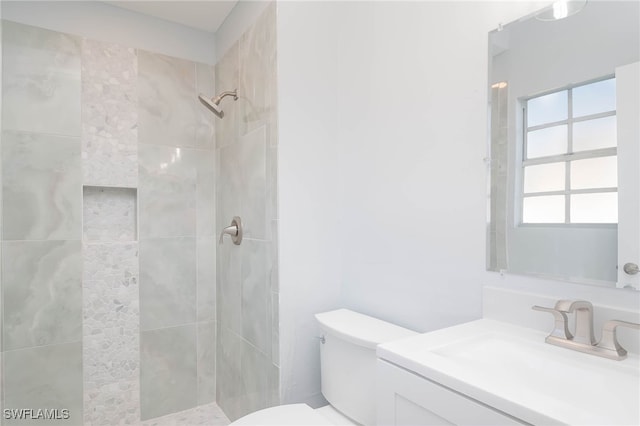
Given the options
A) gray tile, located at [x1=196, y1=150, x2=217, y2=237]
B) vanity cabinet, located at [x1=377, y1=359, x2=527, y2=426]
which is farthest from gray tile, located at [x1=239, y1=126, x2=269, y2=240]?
vanity cabinet, located at [x1=377, y1=359, x2=527, y2=426]

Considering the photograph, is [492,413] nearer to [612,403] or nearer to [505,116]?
[612,403]

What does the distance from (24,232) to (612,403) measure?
227 centimetres

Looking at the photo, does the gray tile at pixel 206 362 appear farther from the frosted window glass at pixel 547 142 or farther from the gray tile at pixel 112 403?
the frosted window glass at pixel 547 142

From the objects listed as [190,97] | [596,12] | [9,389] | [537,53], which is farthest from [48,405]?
[596,12]

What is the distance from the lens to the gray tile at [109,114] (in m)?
1.91

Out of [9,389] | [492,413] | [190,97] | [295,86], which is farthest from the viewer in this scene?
[190,97]

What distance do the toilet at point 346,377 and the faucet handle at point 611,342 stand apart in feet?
1.85

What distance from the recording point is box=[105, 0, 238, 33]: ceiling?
196cm

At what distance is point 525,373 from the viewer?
2.67 ft

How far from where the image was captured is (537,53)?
1026 millimetres

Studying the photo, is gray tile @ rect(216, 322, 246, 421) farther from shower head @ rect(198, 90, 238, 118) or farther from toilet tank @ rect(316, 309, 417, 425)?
shower head @ rect(198, 90, 238, 118)

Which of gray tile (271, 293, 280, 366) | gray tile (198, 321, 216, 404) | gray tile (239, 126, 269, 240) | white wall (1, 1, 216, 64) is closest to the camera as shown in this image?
gray tile (271, 293, 280, 366)

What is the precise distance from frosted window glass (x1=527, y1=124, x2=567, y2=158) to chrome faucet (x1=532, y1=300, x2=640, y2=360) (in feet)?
1.34

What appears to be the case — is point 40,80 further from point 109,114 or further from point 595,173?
point 595,173
